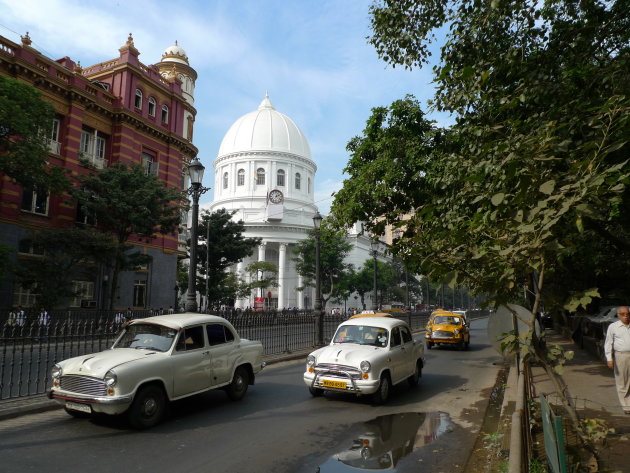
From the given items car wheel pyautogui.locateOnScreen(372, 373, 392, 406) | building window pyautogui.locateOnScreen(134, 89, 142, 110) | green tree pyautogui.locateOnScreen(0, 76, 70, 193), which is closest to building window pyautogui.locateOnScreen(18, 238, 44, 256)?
green tree pyautogui.locateOnScreen(0, 76, 70, 193)

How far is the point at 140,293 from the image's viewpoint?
30.2m

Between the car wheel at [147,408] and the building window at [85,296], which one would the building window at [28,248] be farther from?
the car wheel at [147,408]

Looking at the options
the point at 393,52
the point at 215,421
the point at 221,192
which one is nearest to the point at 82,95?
the point at 393,52

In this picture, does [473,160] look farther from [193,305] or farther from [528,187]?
[193,305]

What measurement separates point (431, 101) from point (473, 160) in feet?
12.2

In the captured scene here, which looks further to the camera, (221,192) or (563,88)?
(221,192)

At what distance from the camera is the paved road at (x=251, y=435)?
17.9ft

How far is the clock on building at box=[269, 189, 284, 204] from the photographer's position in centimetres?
6931

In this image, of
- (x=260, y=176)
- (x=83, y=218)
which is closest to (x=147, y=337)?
(x=83, y=218)

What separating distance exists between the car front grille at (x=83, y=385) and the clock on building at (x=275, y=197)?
62927 mm

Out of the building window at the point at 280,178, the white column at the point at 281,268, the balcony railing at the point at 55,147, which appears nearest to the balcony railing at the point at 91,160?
the balcony railing at the point at 55,147

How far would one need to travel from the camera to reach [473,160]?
5707mm

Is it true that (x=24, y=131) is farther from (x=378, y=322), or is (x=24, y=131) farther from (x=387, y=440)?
(x=387, y=440)

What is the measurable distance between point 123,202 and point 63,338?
15210mm
